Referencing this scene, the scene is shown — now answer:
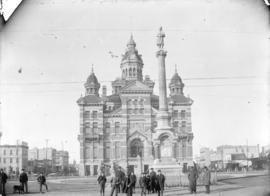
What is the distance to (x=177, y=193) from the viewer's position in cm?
765

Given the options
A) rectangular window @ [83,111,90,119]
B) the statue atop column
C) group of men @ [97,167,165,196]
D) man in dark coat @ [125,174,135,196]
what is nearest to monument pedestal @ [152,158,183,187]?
group of men @ [97,167,165,196]

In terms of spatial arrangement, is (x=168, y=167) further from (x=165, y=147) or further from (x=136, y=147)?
(x=136, y=147)

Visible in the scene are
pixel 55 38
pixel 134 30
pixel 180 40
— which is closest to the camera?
pixel 55 38

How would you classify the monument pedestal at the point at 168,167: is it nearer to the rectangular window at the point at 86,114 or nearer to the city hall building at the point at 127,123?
the city hall building at the point at 127,123

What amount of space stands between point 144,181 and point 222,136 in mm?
2059

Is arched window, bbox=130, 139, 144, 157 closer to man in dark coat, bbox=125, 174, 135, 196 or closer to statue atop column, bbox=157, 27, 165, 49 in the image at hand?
statue atop column, bbox=157, 27, 165, 49

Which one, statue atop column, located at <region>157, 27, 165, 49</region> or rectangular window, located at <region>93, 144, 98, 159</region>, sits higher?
statue atop column, located at <region>157, 27, 165, 49</region>

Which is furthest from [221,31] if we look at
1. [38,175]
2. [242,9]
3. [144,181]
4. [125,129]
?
[125,129]

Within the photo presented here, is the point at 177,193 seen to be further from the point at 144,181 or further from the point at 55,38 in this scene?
the point at 55,38

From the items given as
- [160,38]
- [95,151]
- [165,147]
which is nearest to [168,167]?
[165,147]

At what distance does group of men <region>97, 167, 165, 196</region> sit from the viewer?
6.75 meters

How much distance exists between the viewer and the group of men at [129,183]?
22.2 ft

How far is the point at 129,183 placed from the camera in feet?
22.1

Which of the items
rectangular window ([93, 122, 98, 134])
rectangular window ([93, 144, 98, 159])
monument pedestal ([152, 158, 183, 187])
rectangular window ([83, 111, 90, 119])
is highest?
rectangular window ([83, 111, 90, 119])
